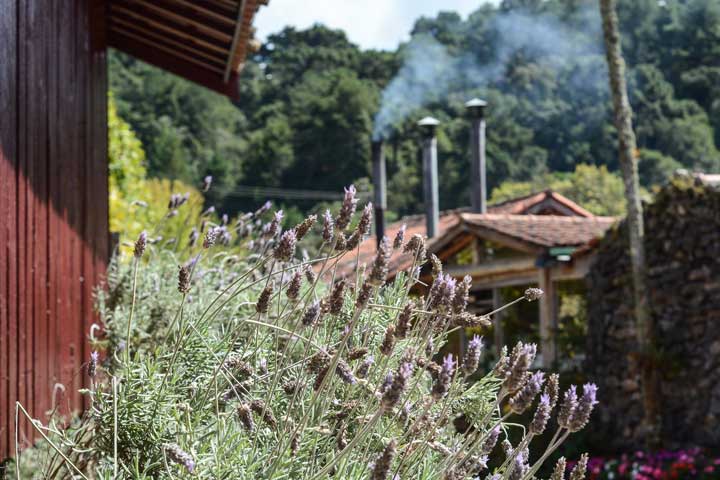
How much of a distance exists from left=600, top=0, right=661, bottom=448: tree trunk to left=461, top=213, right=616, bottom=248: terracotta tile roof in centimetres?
179

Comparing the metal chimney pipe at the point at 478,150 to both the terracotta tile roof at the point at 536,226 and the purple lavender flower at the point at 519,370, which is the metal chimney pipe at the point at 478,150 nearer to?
the terracotta tile roof at the point at 536,226

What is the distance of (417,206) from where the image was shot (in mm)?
43500

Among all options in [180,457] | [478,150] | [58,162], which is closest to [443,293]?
[180,457]

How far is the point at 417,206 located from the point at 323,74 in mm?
11439

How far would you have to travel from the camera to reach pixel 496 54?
169 feet

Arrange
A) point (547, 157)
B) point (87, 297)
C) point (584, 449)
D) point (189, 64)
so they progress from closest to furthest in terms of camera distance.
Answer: point (87, 297) < point (189, 64) < point (584, 449) < point (547, 157)

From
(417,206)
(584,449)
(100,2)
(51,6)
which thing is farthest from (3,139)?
(417,206)

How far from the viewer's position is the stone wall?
11.5 meters

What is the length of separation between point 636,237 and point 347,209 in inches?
405

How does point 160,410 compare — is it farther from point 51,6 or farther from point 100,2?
point 100,2

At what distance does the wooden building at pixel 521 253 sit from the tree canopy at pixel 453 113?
22.8 metres

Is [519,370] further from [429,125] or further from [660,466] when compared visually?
[429,125]

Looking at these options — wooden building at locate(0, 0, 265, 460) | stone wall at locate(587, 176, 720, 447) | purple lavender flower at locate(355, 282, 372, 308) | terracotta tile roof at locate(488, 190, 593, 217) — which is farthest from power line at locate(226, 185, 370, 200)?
purple lavender flower at locate(355, 282, 372, 308)

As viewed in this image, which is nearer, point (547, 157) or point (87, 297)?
point (87, 297)
